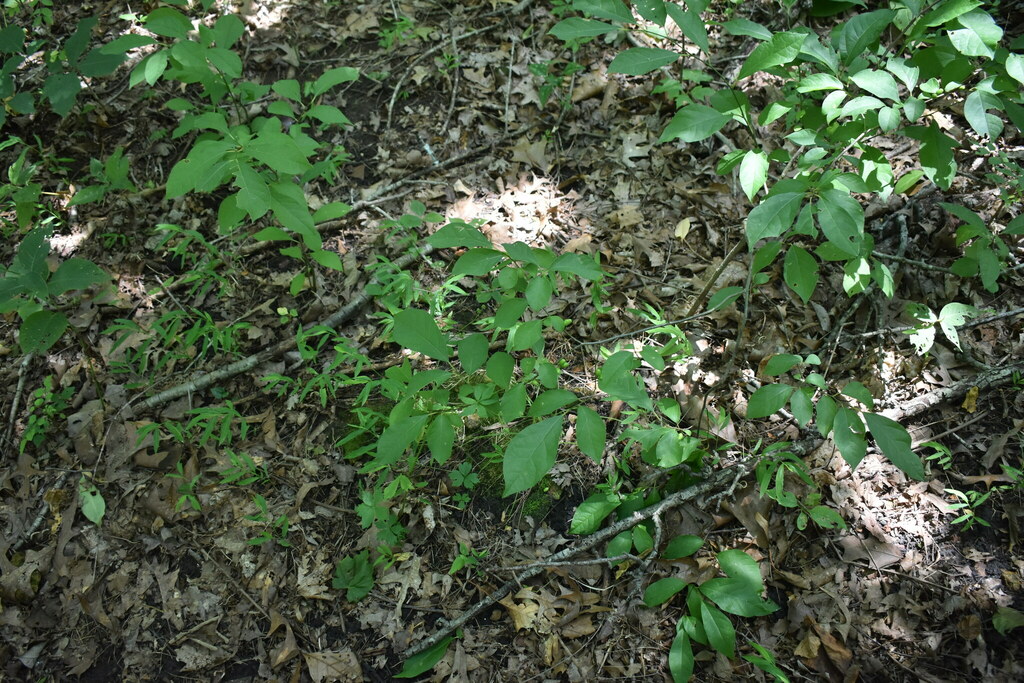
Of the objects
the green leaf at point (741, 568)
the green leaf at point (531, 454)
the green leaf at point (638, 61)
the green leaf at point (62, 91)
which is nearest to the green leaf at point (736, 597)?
the green leaf at point (741, 568)

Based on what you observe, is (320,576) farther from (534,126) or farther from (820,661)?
(534,126)

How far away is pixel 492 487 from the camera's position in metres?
2.56

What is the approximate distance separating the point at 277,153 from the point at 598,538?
1870 mm

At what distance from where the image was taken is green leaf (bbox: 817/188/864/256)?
1.54m

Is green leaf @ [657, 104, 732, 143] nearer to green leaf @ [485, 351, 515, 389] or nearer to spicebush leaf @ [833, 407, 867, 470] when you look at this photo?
green leaf @ [485, 351, 515, 389]

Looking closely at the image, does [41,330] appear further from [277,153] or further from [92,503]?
[277,153]

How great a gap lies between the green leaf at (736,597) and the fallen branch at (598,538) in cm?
33

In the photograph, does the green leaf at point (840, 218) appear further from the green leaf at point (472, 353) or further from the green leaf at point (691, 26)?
the green leaf at point (472, 353)

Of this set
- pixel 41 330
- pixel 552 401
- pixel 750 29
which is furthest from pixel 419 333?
pixel 41 330

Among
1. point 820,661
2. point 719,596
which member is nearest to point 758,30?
point 719,596

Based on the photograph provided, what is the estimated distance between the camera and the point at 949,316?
2.46m

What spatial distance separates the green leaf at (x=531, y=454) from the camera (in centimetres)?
150

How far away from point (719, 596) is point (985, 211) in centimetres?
235

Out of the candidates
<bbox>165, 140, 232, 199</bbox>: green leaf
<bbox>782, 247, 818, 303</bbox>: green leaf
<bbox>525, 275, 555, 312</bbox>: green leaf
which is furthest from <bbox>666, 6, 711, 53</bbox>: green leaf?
<bbox>165, 140, 232, 199</bbox>: green leaf
